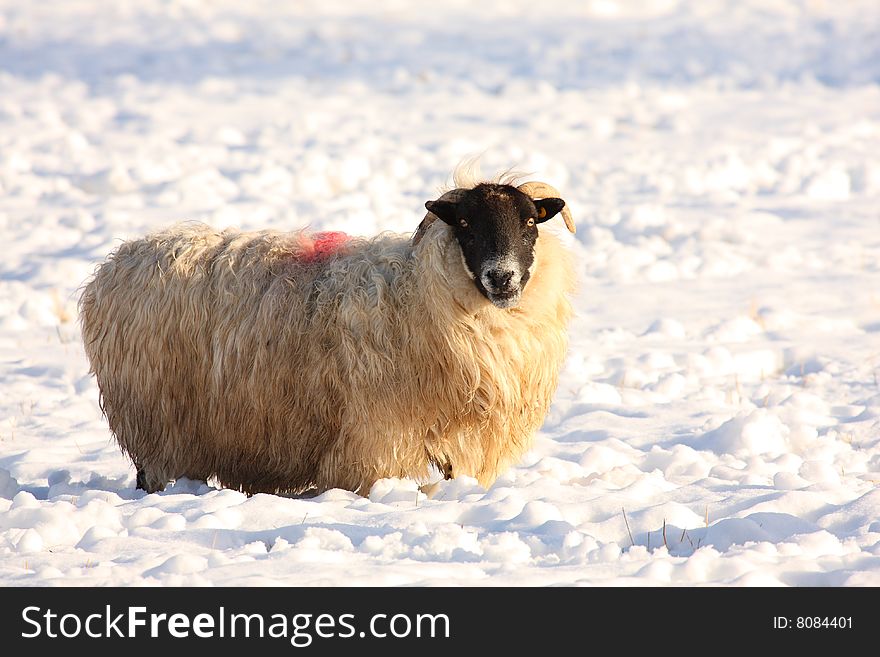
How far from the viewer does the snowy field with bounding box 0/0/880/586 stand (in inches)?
153

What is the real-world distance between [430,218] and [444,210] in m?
0.18

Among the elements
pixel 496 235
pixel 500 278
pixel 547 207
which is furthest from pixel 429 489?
pixel 547 207

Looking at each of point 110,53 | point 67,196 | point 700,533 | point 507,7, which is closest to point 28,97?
point 110,53

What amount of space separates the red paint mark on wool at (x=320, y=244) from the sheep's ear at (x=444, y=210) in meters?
0.65

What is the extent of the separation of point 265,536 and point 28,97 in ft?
41.6

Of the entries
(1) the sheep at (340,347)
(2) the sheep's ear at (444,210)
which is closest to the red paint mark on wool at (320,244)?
(1) the sheep at (340,347)

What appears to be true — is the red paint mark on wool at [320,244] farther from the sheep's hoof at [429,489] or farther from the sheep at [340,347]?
the sheep's hoof at [429,489]

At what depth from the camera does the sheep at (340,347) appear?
477 centimetres

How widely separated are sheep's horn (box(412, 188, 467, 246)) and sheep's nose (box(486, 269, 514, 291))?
1.40ft

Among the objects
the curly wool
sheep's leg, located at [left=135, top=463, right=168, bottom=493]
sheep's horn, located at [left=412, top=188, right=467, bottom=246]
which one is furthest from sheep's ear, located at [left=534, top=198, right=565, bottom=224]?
sheep's leg, located at [left=135, top=463, right=168, bottom=493]

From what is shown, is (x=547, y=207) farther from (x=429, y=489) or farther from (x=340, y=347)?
(x=429, y=489)

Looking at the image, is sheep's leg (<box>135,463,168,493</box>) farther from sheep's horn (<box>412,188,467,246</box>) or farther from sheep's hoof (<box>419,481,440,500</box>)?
sheep's horn (<box>412,188,467,246</box>)

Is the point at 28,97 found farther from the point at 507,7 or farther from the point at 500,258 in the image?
the point at 500,258

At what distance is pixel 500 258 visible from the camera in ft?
14.9
